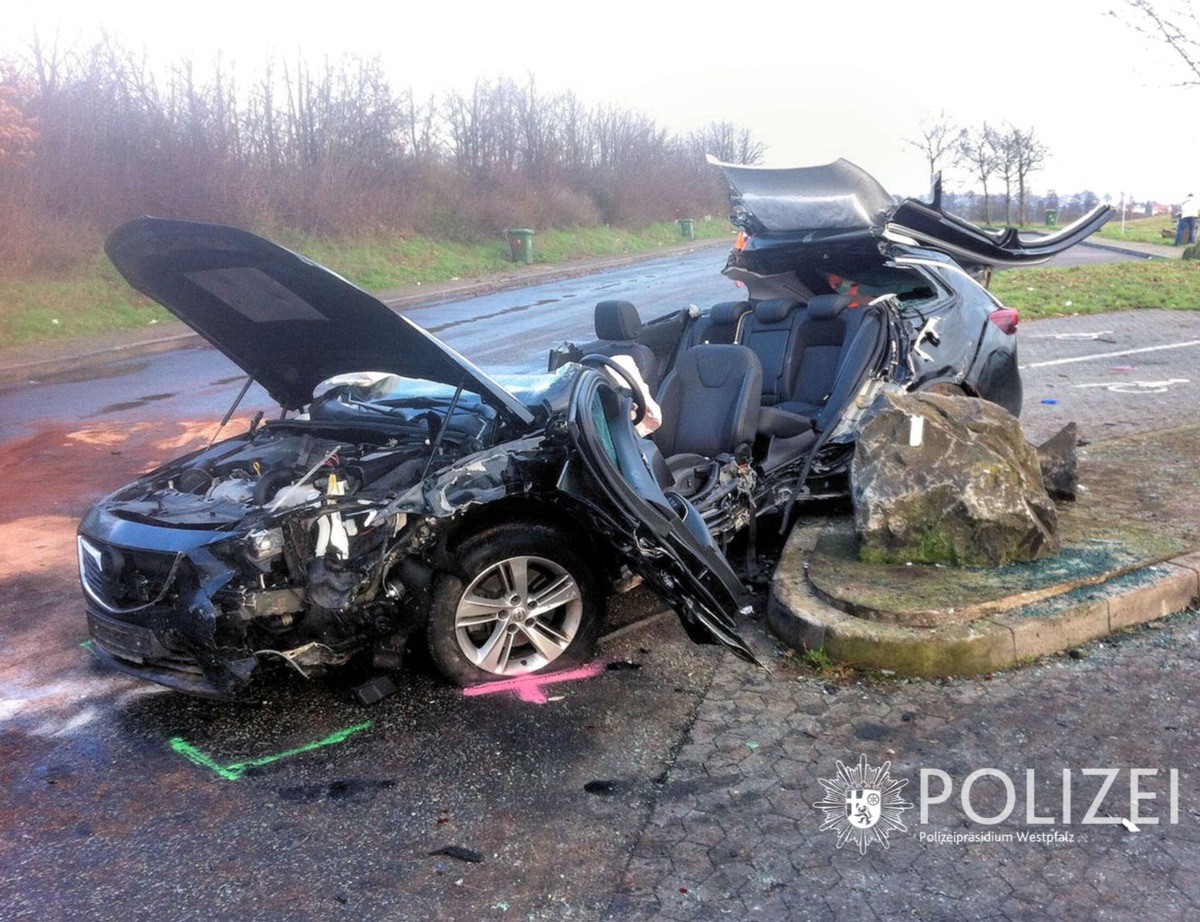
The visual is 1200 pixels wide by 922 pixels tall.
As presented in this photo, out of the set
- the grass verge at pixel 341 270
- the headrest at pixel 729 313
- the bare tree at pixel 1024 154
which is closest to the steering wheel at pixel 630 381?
the headrest at pixel 729 313

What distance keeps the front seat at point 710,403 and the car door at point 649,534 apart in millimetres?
1403

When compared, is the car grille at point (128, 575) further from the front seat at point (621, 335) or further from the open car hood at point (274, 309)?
the front seat at point (621, 335)

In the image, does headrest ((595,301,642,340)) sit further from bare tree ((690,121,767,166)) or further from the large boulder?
bare tree ((690,121,767,166))

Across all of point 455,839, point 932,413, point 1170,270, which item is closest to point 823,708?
point 455,839

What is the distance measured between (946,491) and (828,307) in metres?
2.08

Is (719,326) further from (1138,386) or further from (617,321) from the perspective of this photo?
(1138,386)

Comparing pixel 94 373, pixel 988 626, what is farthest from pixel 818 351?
pixel 94 373

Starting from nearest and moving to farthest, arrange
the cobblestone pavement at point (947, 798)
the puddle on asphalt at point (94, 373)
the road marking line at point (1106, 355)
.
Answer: the cobblestone pavement at point (947, 798) → the road marking line at point (1106, 355) → the puddle on asphalt at point (94, 373)

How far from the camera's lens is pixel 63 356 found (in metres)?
15.5

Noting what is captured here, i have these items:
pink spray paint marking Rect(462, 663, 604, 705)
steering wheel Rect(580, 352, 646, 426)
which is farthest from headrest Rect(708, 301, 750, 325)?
pink spray paint marking Rect(462, 663, 604, 705)

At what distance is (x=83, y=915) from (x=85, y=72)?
2389 centimetres

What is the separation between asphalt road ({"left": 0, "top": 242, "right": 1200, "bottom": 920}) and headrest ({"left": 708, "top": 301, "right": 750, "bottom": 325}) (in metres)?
2.51

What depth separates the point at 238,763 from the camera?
373 centimetres

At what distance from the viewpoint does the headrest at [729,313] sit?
7.01 meters
